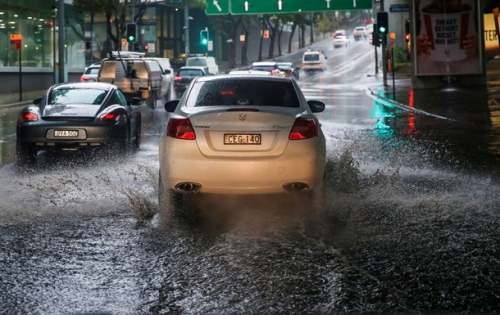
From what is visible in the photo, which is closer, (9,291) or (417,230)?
(9,291)

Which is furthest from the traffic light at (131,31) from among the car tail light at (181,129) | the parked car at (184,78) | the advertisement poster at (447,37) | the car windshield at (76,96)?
the car tail light at (181,129)

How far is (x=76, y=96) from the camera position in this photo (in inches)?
613

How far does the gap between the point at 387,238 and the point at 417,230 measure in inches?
19.9

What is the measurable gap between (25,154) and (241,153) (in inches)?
273

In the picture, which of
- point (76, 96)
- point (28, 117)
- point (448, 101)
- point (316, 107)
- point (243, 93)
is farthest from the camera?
point (448, 101)

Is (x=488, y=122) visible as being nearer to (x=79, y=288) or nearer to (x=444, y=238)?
(x=444, y=238)

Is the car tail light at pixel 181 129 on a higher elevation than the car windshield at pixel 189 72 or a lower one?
lower

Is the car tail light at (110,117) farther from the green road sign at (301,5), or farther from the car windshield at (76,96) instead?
the green road sign at (301,5)

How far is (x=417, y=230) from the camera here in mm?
8312

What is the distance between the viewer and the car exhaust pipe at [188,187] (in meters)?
8.75

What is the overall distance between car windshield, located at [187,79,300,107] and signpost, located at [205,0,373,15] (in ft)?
120

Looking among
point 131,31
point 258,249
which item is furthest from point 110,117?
point 131,31

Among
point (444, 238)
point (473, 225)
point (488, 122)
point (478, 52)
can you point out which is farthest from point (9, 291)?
point (478, 52)

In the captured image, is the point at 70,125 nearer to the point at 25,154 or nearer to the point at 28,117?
the point at 28,117
